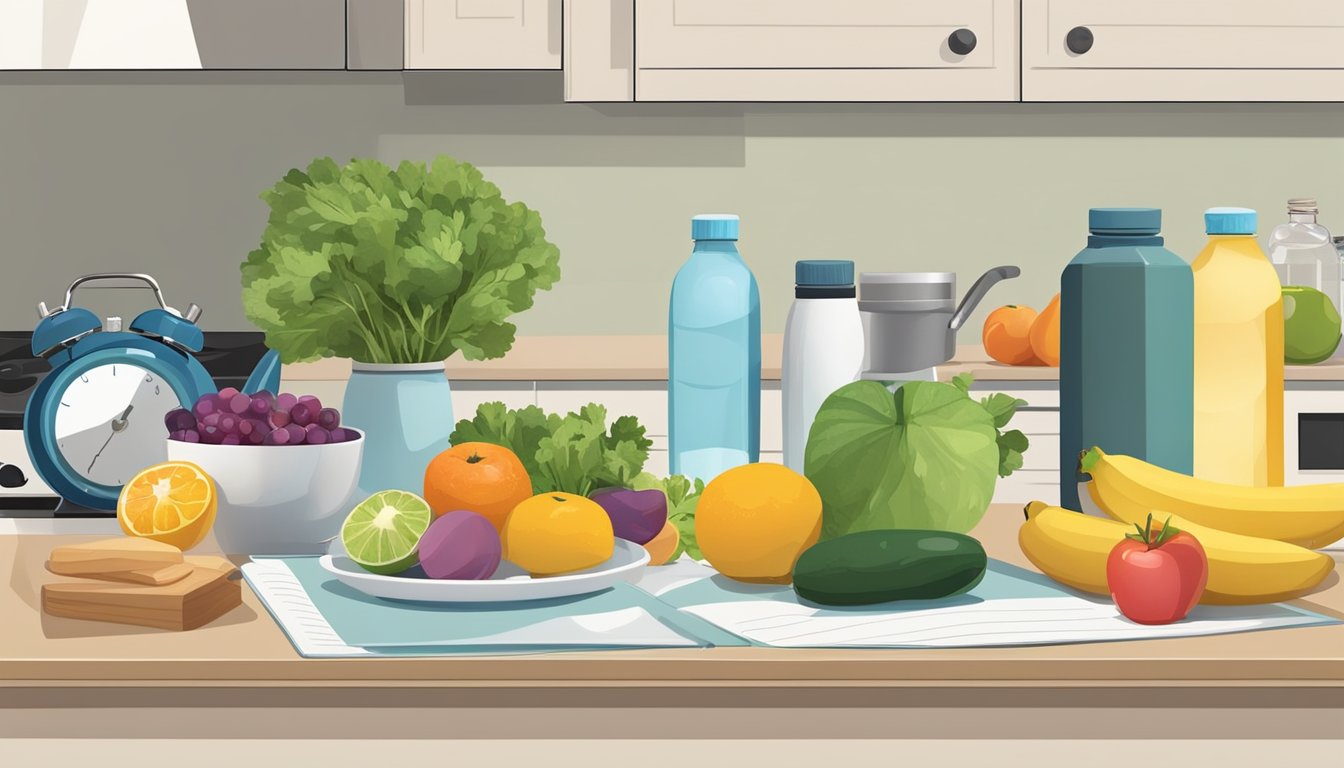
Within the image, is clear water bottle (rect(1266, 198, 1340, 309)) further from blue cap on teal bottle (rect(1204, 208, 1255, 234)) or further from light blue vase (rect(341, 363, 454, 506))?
light blue vase (rect(341, 363, 454, 506))

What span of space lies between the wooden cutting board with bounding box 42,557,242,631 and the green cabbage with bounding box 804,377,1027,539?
437 millimetres

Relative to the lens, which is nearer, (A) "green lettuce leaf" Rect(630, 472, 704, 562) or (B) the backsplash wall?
(A) "green lettuce leaf" Rect(630, 472, 704, 562)

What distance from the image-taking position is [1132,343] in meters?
1.09

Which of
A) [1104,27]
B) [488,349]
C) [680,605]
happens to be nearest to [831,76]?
[1104,27]

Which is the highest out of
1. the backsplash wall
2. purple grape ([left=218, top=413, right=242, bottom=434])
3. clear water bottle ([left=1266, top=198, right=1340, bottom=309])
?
the backsplash wall

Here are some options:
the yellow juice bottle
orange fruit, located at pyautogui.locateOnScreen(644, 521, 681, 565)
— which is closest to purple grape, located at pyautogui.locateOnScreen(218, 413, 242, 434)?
orange fruit, located at pyautogui.locateOnScreen(644, 521, 681, 565)

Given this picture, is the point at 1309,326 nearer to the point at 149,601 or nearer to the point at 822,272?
the point at 822,272

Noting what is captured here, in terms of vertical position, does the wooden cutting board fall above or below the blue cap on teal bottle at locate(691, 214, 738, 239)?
below

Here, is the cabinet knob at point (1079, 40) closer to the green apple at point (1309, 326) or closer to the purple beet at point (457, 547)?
the green apple at point (1309, 326)

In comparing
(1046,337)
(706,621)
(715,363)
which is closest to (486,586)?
(706,621)

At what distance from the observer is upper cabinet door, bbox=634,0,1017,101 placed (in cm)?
282

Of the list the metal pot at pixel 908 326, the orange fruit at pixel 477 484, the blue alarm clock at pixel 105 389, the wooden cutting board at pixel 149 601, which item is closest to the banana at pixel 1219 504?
the metal pot at pixel 908 326

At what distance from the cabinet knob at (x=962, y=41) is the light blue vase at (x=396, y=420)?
193cm

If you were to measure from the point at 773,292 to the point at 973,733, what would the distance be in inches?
99.8
